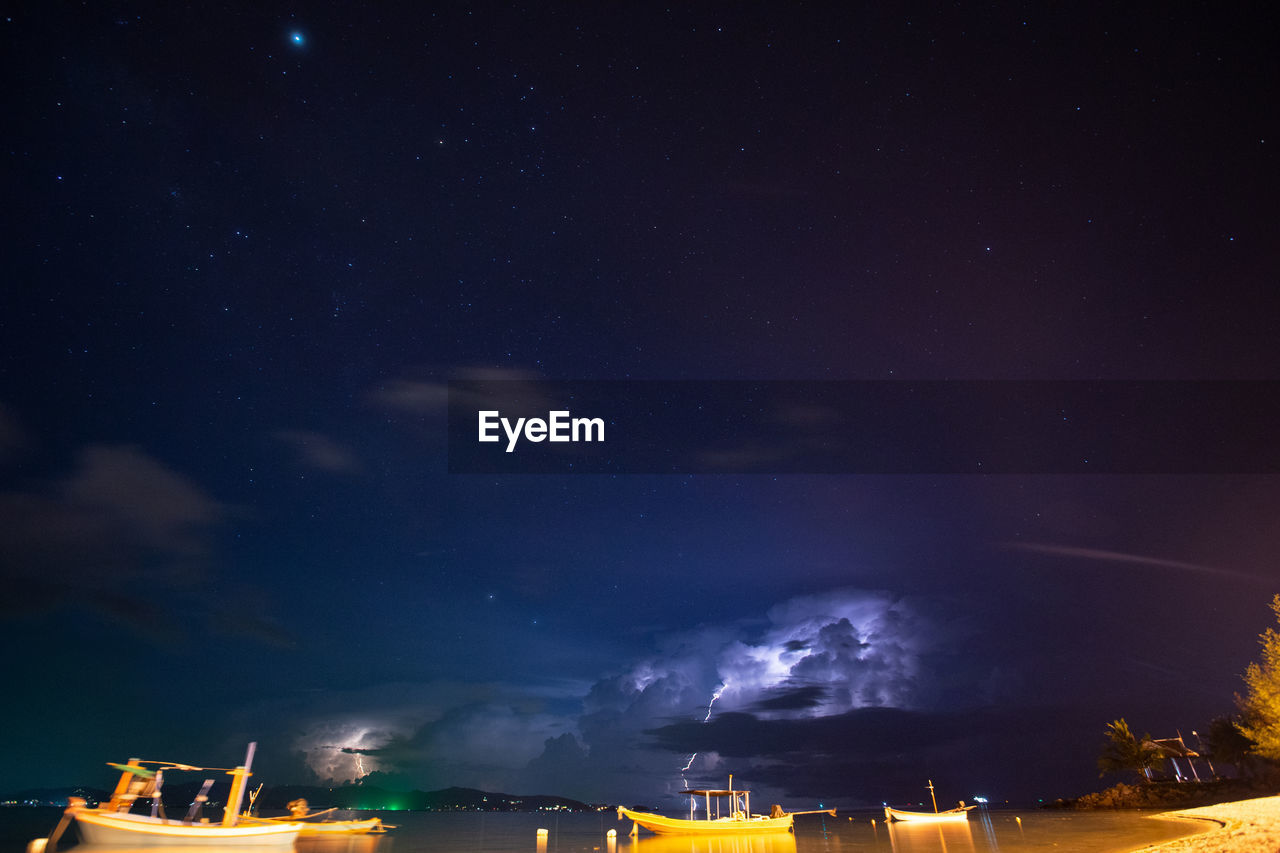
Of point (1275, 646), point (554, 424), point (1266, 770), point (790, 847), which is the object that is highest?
point (554, 424)

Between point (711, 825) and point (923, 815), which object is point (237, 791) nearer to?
point (711, 825)

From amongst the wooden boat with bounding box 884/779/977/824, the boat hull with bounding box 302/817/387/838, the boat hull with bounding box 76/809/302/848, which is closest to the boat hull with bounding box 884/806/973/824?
the wooden boat with bounding box 884/779/977/824

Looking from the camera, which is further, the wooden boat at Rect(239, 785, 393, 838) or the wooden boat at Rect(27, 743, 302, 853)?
the wooden boat at Rect(239, 785, 393, 838)

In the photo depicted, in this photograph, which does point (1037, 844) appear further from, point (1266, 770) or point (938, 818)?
point (938, 818)

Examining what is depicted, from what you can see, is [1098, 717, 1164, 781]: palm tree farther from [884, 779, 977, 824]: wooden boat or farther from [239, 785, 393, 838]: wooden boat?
[239, 785, 393, 838]: wooden boat

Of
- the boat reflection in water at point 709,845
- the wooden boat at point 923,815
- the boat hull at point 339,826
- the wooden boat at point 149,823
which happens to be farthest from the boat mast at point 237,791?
the wooden boat at point 923,815

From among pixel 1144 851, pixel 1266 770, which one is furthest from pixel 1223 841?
pixel 1266 770

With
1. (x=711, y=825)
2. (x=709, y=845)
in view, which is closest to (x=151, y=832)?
(x=709, y=845)
